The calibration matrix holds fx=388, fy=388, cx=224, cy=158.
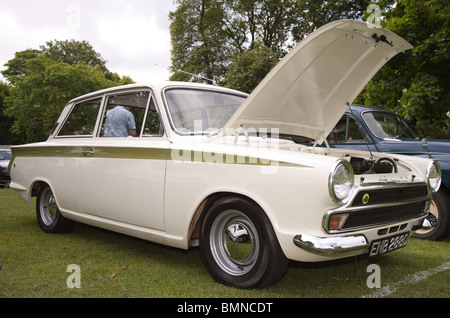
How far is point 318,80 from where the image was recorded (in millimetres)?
3434

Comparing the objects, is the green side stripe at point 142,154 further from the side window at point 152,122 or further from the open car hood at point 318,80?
the open car hood at point 318,80

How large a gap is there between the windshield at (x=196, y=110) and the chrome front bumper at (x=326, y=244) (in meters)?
1.51

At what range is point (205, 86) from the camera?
13.8 feet

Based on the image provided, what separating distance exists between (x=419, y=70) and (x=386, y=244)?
27.2 ft

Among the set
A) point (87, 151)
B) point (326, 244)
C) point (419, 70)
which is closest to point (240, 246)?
point (326, 244)

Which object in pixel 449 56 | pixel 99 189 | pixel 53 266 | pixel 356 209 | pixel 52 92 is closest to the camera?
pixel 356 209

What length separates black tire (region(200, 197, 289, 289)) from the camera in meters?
2.86

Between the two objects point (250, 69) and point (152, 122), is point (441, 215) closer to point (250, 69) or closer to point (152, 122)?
point (152, 122)

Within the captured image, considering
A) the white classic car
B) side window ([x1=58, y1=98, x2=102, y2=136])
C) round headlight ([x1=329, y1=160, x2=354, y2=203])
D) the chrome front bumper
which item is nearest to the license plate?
the white classic car

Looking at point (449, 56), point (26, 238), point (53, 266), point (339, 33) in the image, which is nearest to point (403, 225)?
point (339, 33)

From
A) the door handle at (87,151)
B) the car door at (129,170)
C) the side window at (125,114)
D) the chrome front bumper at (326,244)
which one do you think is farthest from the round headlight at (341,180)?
the door handle at (87,151)

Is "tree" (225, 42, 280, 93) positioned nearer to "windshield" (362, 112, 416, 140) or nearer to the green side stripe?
"windshield" (362, 112, 416, 140)

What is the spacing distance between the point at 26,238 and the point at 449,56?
9.21 metres
